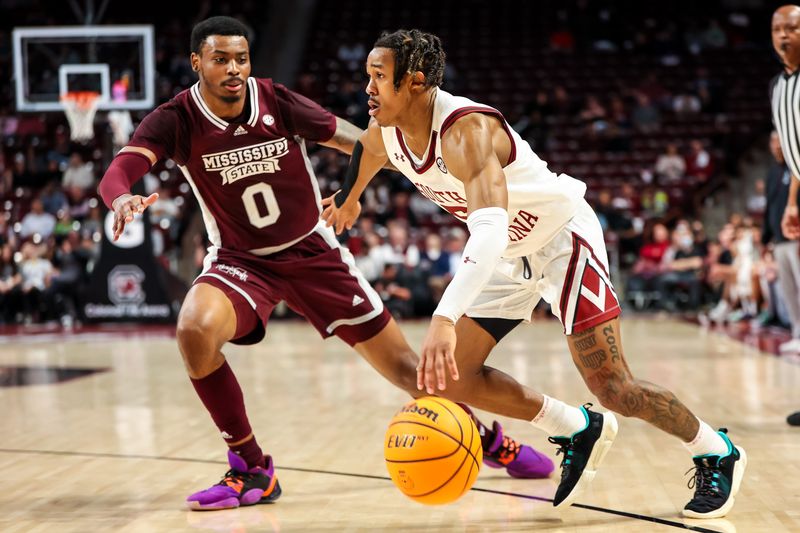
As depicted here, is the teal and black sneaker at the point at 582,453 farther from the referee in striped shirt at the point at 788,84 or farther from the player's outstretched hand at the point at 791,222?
the player's outstretched hand at the point at 791,222

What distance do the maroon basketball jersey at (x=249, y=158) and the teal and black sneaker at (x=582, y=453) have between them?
59.6 inches

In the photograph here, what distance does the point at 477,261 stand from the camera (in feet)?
11.0

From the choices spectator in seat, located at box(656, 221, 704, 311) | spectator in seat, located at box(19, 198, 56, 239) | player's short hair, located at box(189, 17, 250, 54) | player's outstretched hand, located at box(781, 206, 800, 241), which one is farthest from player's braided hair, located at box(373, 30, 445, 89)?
spectator in seat, located at box(19, 198, 56, 239)

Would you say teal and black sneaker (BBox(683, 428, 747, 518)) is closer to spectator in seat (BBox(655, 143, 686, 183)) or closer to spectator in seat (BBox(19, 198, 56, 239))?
spectator in seat (BBox(19, 198, 56, 239))

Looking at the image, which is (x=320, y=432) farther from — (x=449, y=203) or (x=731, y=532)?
(x=731, y=532)

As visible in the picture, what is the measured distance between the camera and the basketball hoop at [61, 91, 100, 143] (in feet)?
46.0

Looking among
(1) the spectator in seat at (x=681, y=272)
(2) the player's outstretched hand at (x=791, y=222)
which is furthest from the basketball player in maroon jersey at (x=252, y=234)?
(1) the spectator in seat at (x=681, y=272)

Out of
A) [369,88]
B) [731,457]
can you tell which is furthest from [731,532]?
[369,88]

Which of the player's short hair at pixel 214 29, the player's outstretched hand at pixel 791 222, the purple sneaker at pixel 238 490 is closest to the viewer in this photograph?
the purple sneaker at pixel 238 490

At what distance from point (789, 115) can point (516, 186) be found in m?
2.47

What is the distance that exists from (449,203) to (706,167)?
54.0ft

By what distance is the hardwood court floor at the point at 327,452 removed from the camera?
13.3ft

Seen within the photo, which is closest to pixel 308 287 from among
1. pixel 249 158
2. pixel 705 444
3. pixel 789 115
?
pixel 249 158

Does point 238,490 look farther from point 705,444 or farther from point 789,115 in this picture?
point 789,115
